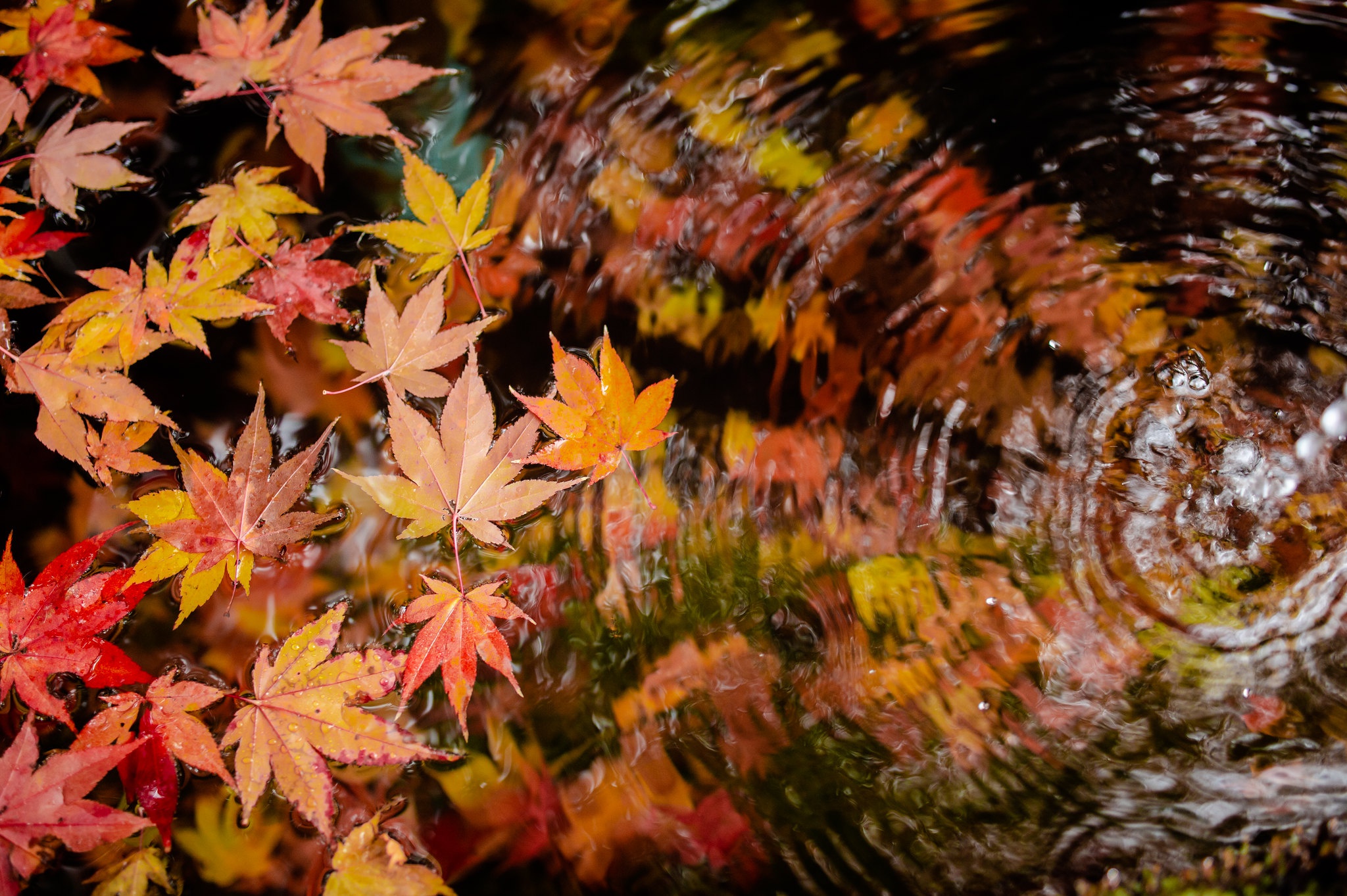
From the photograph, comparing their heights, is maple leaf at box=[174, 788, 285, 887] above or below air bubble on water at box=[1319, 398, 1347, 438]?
below

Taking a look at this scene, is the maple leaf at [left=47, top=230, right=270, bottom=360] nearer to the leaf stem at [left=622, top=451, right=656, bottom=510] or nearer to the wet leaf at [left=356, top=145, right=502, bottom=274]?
the wet leaf at [left=356, top=145, right=502, bottom=274]

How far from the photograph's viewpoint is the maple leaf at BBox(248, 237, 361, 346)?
1662 mm

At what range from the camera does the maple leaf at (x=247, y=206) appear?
1652 mm

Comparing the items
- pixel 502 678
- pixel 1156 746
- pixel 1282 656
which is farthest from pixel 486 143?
pixel 1282 656

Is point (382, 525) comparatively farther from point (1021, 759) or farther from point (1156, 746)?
point (1156, 746)

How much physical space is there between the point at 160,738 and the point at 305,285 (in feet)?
3.50

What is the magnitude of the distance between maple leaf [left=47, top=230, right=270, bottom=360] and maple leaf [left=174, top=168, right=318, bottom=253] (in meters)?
0.05

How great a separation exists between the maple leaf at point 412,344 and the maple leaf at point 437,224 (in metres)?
0.12

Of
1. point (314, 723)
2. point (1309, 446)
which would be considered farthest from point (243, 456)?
point (1309, 446)

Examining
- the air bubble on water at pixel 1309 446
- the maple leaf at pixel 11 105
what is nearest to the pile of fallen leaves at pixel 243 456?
the maple leaf at pixel 11 105

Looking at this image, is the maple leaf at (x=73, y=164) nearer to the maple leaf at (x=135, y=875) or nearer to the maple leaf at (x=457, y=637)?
Answer: the maple leaf at (x=457, y=637)

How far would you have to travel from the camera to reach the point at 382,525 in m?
1.67

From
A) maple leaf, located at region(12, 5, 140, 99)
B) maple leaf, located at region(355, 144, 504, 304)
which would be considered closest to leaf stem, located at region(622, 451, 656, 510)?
maple leaf, located at region(355, 144, 504, 304)

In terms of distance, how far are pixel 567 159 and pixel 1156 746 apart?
198 cm
